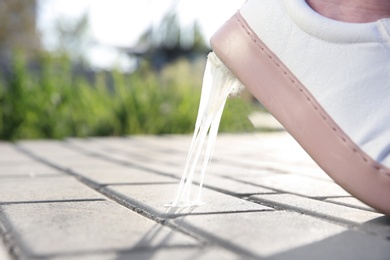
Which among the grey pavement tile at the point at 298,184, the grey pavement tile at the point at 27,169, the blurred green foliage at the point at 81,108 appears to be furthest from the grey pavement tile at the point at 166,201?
the blurred green foliage at the point at 81,108

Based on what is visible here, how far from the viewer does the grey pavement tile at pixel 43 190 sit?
174cm

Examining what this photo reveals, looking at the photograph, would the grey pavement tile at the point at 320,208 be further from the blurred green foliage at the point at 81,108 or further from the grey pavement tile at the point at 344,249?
the blurred green foliage at the point at 81,108

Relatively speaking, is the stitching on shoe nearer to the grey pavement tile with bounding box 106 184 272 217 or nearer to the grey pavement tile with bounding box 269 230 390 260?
the grey pavement tile with bounding box 269 230 390 260

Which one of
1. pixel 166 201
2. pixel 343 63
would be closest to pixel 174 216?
pixel 166 201

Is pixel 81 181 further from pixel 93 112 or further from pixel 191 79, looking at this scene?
pixel 191 79

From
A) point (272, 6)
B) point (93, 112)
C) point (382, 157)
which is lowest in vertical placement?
point (93, 112)

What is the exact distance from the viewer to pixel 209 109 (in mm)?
1541

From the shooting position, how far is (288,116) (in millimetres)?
1495

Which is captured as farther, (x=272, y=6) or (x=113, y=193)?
(x=113, y=193)

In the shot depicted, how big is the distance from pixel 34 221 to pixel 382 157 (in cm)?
72

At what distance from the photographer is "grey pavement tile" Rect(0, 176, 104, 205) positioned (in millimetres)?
1743

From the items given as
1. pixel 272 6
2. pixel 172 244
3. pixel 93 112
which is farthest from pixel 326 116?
pixel 93 112

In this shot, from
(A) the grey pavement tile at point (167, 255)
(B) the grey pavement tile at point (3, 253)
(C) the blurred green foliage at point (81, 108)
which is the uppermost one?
(A) the grey pavement tile at point (167, 255)

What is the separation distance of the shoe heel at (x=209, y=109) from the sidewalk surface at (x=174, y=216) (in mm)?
73
